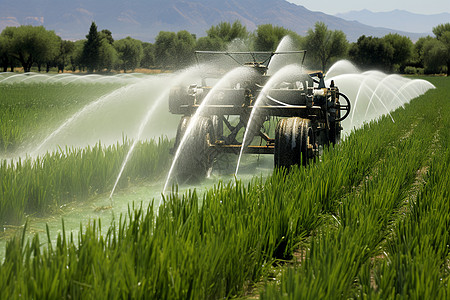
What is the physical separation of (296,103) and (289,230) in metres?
3.67

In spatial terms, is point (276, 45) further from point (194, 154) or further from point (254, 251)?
point (254, 251)

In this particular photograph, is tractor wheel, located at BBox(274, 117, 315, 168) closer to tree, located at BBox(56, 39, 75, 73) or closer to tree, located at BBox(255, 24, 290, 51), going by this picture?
tree, located at BBox(255, 24, 290, 51)

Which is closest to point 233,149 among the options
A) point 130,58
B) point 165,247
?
point 165,247

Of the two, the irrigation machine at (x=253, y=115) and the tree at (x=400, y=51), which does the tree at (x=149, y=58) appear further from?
the irrigation machine at (x=253, y=115)

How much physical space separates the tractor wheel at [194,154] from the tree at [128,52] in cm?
13055

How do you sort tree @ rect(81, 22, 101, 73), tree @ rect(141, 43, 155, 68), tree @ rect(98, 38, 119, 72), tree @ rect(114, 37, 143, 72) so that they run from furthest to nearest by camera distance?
1. tree @ rect(141, 43, 155, 68)
2. tree @ rect(114, 37, 143, 72)
3. tree @ rect(98, 38, 119, 72)
4. tree @ rect(81, 22, 101, 73)

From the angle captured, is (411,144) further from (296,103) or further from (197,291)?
(197,291)

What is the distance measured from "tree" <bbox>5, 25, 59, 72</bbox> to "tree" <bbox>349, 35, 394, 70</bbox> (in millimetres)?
62665

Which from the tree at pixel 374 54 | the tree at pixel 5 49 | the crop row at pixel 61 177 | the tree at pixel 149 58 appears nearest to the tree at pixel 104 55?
the tree at pixel 5 49

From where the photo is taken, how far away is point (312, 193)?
13.7ft

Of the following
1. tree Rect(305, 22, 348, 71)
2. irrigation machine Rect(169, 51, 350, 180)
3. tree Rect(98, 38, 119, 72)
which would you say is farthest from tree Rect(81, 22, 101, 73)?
irrigation machine Rect(169, 51, 350, 180)

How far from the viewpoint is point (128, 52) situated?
443ft

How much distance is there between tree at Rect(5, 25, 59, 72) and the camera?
82.8 meters

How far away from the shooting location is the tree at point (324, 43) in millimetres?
99750
